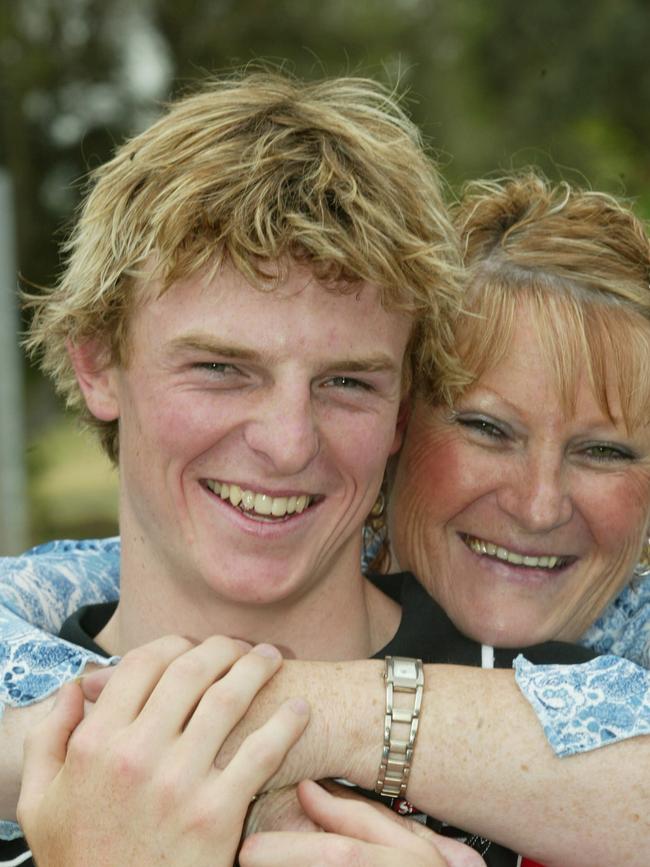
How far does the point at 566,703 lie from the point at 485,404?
33.2 inches

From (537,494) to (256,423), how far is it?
78 centimetres

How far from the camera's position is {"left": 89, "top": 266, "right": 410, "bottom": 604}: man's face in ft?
8.16

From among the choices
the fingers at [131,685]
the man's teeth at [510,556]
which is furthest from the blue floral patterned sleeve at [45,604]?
the man's teeth at [510,556]

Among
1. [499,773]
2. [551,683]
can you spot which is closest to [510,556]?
[551,683]

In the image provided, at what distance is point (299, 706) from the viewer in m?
2.28

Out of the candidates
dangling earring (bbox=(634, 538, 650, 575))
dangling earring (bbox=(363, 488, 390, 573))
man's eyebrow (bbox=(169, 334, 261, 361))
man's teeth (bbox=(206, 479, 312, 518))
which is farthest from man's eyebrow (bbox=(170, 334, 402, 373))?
dangling earring (bbox=(634, 538, 650, 575))

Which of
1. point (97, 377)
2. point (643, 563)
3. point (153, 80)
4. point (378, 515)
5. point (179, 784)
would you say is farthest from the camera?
point (153, 80)

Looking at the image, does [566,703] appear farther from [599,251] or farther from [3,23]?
[3,23]

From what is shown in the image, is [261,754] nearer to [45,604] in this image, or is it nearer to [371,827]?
[371,827]

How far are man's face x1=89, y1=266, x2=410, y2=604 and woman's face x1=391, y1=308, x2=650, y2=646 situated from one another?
33 cm

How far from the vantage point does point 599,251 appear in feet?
9.89

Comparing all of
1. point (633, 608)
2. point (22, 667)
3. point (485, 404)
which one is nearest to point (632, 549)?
point (633, 608)

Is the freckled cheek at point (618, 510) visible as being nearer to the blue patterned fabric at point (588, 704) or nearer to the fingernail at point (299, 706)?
the blue patterned fabric at point (588, 704)

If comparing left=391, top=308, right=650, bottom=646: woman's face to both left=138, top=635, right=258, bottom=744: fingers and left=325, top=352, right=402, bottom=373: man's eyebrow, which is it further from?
left=138, top=635, right=258, bottom=744: fingers
